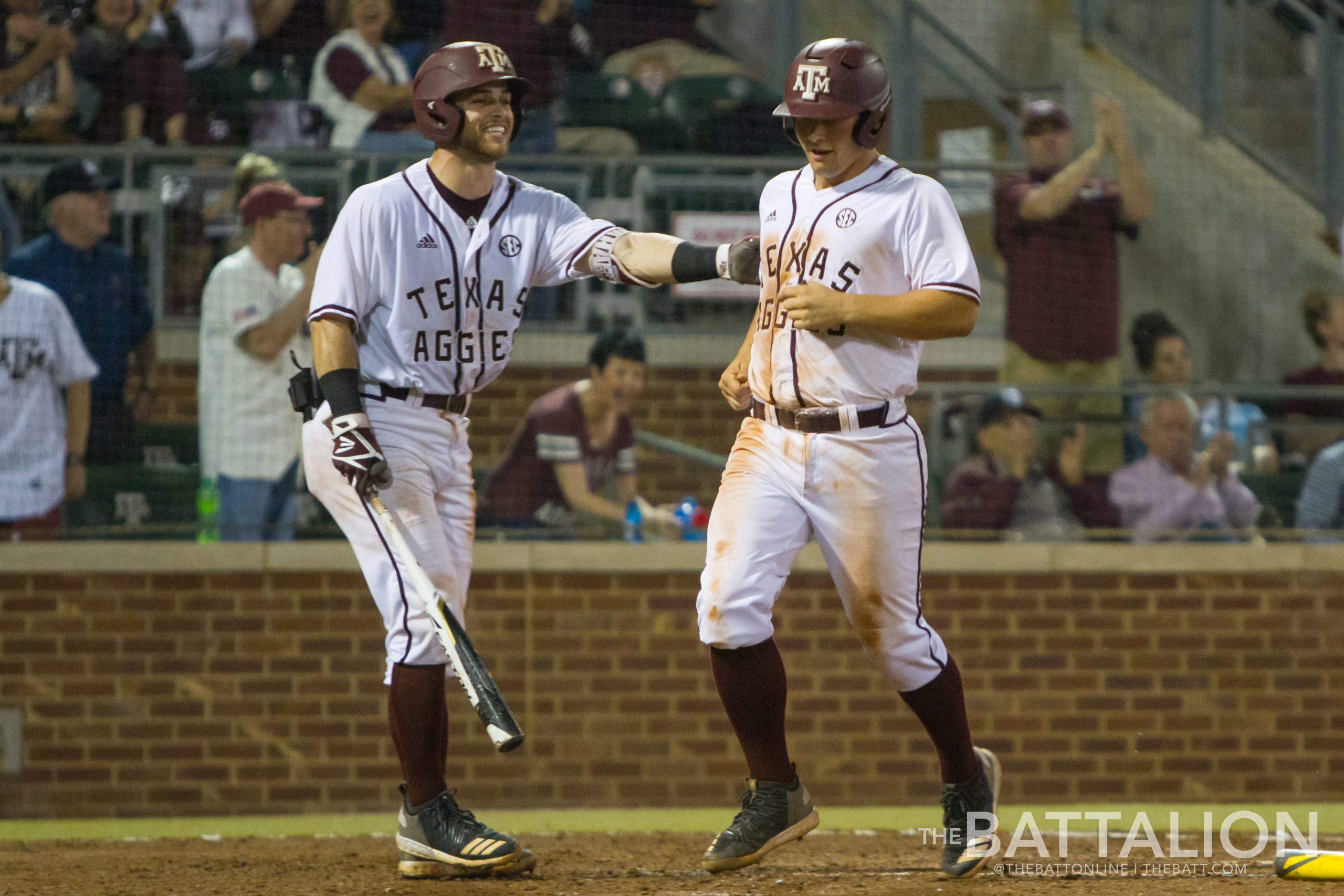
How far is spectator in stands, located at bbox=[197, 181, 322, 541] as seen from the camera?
6777 mm

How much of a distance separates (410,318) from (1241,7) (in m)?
6.22

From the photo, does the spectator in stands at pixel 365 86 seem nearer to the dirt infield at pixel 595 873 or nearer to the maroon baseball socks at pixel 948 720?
the dirt infield at pixel 595 873

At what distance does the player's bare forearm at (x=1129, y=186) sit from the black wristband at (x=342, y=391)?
4239mm

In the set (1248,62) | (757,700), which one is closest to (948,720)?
(757,700)

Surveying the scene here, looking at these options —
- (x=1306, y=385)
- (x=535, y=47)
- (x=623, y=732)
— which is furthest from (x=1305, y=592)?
(x=535, y=47)

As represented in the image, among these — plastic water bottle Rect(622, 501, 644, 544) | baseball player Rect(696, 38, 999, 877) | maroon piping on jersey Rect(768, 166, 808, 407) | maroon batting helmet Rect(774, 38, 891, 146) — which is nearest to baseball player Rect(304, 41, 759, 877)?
maroon piping on jersey Rect(768, 166, 808, 407)

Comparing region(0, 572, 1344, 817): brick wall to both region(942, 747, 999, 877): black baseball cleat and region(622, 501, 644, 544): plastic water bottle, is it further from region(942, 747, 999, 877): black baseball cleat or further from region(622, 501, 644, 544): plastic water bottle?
region(942, 747, 999, 877): black baseball cleat

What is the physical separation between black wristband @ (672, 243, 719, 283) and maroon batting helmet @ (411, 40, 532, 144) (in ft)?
1.89

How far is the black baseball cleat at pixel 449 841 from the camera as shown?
4477 mm

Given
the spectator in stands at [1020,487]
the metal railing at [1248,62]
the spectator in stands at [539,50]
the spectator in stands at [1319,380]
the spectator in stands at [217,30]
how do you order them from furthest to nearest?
1. the metal railing at [1248,62]
2. the spectator in stands at [217,30]
3. the spectator in stands at [539,50]
4. the spectator in stands at [1319,380]
5. the spectator in stands at [1020,487]

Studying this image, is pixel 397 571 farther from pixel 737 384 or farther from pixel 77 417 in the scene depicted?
pixel 77 417

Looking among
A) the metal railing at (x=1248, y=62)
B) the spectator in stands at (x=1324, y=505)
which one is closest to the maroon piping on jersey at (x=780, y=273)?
the spectator in stands at (x=1324, y=505)

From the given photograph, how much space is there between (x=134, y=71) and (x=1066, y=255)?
4280 mm

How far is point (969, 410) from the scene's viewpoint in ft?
23.3
